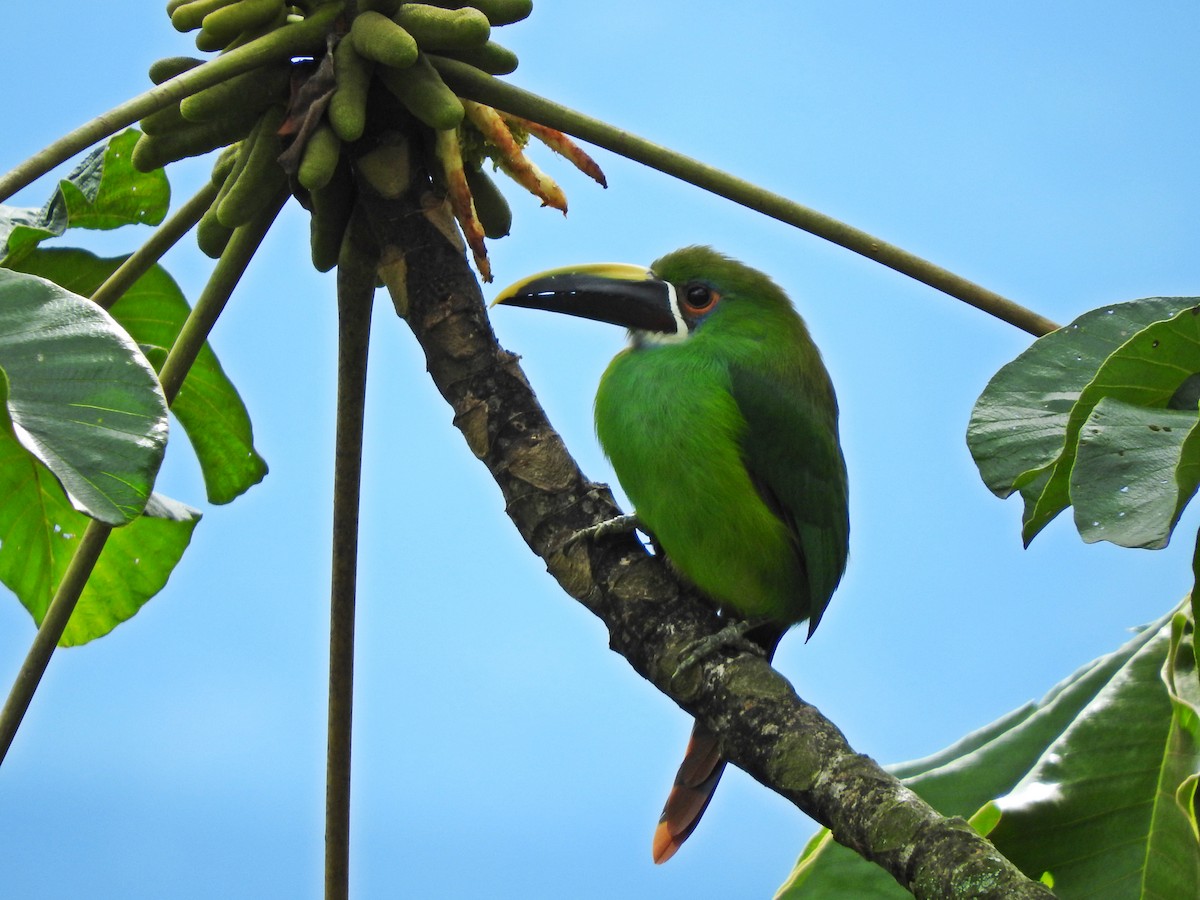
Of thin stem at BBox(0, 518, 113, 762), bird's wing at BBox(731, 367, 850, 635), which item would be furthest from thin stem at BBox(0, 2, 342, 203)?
bird's wing at BBox(731, 367, 850, 635)

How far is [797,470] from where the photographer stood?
2.79 metres

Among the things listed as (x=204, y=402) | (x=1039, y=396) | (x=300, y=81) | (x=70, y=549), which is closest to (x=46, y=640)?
(x=70, y=549)

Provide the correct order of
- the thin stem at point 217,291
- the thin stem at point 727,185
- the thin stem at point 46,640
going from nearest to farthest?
the thin stem at point 727,185
the thin stem at point 46,640
the thin stem at point 217,291

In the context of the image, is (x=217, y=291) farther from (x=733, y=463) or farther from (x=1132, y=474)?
(x=1132, y=474)

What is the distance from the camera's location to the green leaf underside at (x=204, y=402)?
10.4 feet

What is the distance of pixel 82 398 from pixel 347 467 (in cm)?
82

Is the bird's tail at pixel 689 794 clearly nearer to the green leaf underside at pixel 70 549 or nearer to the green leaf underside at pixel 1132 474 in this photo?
the green leaf underside at pixel 1132 474

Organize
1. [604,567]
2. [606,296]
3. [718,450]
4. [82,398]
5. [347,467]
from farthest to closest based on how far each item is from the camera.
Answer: [606,296] → [718,450] → [347,467] → [604,567] → [82,398]

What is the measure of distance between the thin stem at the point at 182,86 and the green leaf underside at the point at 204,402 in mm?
978

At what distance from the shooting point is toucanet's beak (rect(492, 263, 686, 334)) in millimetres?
2859

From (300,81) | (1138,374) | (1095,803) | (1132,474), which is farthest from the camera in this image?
(300,81)

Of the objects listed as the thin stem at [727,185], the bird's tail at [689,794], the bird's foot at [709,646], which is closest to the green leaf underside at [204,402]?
the thin stem at [727,185]

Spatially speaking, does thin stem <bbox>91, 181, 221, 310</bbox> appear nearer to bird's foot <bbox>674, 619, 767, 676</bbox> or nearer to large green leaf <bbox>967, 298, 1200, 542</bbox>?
bird's foot <bbox>674, 619, 767, 676</bbox>

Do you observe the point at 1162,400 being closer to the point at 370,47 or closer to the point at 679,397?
the point at 679,397
